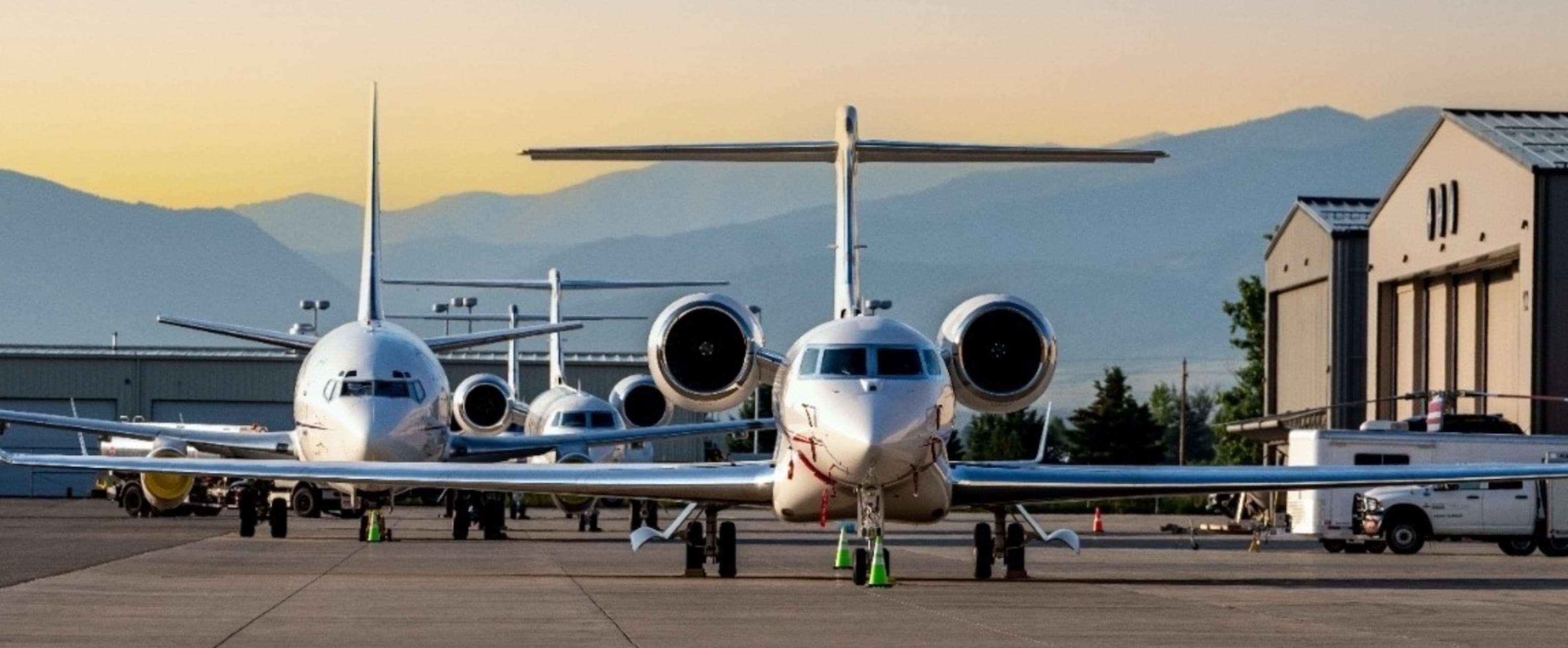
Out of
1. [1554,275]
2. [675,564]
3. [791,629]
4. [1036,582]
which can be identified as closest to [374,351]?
[675,564]

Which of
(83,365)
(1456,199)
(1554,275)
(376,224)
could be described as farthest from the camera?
(83,365)

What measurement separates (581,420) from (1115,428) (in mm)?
76880

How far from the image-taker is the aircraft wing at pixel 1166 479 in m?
24.9

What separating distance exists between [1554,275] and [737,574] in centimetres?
2969

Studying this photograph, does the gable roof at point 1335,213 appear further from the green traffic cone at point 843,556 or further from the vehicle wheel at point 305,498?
the green traffic cone at point 843,556

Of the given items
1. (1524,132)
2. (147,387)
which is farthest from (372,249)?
(147,387)

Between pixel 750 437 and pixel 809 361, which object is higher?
pixel 809 361

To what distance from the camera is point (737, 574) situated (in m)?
27.2

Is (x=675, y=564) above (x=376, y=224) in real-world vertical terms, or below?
below

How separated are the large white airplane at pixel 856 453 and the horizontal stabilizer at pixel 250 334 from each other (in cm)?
1001

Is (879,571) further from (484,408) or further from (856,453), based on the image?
(484,408)

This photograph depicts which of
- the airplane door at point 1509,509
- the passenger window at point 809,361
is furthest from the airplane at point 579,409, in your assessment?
the passenger window at point 809,361

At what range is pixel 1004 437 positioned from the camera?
12862cm

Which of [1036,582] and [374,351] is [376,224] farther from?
[1036,582]
